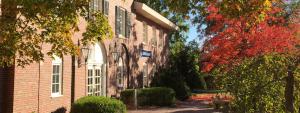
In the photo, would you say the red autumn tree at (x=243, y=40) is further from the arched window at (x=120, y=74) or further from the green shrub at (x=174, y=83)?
the arched window at (x=120, y=74)

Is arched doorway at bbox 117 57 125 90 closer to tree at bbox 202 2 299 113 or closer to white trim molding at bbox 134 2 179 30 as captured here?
white trim molding at bbox 134 2 179 30

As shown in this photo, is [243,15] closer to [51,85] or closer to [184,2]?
[184,2]

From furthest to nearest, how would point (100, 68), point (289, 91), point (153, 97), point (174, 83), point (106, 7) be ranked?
point (174, 83)
point (153, 97)
point (100, 68)
point (106, 7)
point (289, 91)

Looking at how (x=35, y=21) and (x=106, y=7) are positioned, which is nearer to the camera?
(x=35, y=21)

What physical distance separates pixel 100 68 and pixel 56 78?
533cm

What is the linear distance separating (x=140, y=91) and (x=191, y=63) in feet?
65.3

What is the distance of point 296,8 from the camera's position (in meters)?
37.5

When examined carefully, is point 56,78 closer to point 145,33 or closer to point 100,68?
point 100,68

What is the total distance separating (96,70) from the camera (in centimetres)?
2411

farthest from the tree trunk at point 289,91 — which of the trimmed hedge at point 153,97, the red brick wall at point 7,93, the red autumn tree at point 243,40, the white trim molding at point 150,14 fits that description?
the white trim molding at point 150,14

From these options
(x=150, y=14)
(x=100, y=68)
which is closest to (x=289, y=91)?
(x=100, y=68)

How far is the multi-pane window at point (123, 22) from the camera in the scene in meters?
26.0

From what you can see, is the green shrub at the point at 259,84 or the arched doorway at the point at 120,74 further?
the arched doorway at the point at 120,74

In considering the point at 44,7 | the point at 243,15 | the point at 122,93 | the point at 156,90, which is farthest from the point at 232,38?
the point at 44,7
